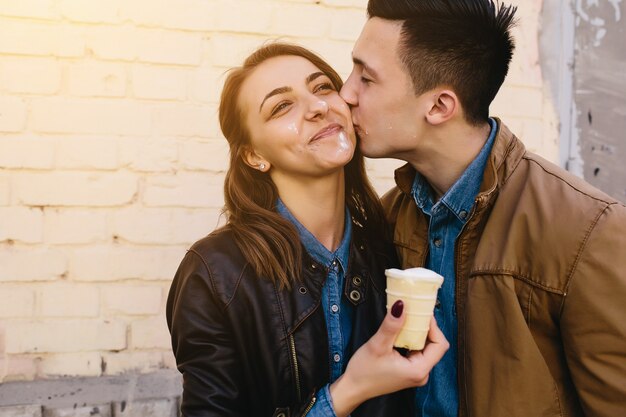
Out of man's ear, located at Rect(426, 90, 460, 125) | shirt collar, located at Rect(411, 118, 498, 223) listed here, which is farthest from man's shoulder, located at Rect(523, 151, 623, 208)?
man's ear, located at Rect(426, 90, 460, 125)

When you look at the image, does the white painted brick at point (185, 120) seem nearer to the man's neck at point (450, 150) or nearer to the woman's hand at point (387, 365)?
the man's neck at point (450, 150)

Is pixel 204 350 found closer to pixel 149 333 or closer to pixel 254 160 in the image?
pixel 254 160

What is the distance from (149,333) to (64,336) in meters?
0.35

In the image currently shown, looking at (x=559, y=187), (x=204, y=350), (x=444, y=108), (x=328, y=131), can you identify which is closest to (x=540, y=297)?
(x=559, y=187)

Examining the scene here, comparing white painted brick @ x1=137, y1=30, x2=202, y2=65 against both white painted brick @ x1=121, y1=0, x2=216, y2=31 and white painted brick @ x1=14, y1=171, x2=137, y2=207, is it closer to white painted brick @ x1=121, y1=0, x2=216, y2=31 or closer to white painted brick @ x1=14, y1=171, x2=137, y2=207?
white painted brick @ x1=121, y1=0, x2=216, y2=31

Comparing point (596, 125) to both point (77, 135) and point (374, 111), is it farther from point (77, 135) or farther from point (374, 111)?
point (77, 135)

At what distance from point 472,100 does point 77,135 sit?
1.61 meters

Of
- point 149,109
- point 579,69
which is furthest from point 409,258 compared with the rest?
point 579,69

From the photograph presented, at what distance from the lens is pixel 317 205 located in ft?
6.95

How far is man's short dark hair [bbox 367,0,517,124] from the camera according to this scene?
210cm

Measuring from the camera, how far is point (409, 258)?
2.16 m

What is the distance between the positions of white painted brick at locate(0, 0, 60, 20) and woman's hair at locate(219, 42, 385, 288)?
37.0 inches

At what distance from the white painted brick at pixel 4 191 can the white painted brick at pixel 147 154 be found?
1.54 feet

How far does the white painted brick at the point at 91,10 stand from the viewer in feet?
8.69
